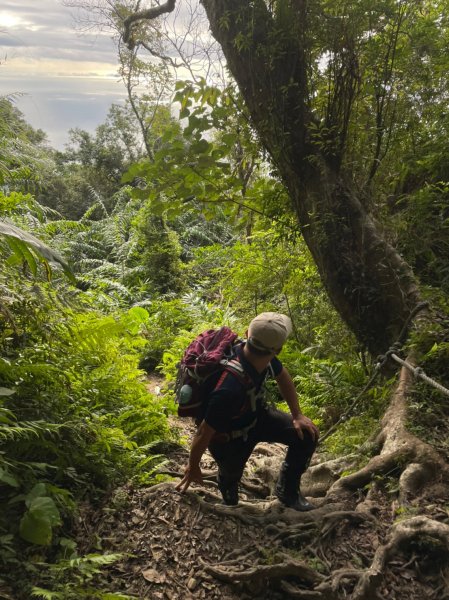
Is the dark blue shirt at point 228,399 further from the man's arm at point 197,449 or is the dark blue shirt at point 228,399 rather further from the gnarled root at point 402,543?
the gnarled root at point 402,543

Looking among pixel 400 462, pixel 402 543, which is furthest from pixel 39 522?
pixel 400 462

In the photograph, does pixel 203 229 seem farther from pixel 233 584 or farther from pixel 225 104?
pixel 233 584

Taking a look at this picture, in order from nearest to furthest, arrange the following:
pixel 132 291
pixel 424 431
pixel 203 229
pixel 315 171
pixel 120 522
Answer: pixel 120 522 < pixel 424 431 < pixel 315 171 < pixel 132 291 < pixel 203 229

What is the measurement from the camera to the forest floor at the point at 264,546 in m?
2.25

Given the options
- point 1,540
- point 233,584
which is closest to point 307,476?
point 233,584

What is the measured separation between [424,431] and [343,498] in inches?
29.3

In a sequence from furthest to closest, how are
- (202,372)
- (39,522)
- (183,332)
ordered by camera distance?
(183,332) < (202,372) < (39,522)

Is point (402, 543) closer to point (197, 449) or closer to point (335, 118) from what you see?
point (197, 449)

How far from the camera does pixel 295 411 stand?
3100 millimetres

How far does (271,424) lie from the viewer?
122 inches

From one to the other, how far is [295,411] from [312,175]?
246 centimetres

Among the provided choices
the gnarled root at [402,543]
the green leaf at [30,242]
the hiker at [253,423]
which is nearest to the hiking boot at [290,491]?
the hiker at [253,423]


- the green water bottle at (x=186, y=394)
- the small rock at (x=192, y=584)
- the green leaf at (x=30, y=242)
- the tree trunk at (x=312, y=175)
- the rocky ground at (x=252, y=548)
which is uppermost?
the tree trunk at (x=312, y=175)

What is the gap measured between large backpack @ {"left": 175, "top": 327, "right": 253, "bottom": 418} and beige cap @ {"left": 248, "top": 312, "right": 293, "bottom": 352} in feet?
0.62
